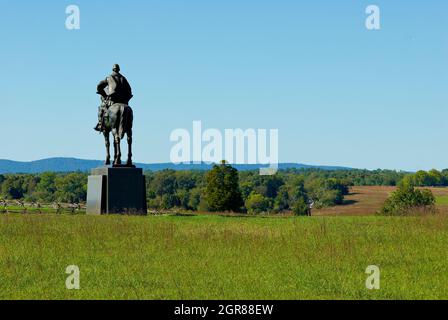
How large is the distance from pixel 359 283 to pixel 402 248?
17.9 ft

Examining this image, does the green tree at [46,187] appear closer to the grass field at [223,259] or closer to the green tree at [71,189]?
the green tree at [71,189]

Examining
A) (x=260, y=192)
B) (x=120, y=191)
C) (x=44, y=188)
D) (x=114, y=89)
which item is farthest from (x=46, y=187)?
(x=120, y=191)

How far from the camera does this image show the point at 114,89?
A: 31297 mm

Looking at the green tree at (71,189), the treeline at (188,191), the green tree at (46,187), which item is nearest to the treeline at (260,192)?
the treeline at (188,191)

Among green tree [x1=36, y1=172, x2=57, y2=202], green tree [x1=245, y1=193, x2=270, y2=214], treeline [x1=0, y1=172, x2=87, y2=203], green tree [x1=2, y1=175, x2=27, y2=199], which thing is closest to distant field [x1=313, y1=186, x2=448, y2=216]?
green tree [x1=245, y1=193, x2=270, y2=214]

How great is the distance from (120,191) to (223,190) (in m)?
21.8

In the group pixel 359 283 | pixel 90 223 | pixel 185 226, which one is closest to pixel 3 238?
pixel 90 223

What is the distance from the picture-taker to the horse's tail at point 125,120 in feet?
101

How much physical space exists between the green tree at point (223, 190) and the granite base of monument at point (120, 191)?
67.3 ft

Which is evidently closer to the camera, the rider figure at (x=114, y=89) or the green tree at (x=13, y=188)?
the rider figure at (x=114, y=89)

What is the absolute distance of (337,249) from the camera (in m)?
16.9

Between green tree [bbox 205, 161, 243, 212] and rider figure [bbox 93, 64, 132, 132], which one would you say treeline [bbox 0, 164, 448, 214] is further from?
Answer: rider figure [bbox 93, 64, 132, 132]

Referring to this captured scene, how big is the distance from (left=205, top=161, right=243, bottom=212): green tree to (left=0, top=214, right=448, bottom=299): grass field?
26.8 m
